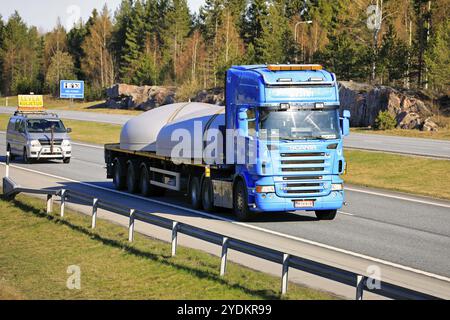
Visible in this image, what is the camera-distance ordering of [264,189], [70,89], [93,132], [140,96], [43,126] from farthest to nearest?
[140,96]
[70,89]
[93,132]
[43,126]
[264,189]

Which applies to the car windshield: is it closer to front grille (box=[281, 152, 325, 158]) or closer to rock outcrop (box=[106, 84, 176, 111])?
front grille (box=[281, 152, 325, 158])

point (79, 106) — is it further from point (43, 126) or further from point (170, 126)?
point (170, 126)

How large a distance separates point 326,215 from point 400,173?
13.2 meters

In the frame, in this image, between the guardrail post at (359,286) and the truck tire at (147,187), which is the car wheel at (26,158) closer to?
the truck tire at (147,187)

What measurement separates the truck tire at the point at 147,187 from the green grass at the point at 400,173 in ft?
26.9

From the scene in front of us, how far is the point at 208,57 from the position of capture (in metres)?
101

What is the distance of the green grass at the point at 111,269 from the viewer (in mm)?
12656

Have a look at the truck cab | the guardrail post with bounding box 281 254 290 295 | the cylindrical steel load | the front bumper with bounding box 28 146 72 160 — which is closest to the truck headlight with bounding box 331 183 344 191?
the truck cab

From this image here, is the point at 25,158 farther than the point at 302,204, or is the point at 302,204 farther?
the point at 25,158

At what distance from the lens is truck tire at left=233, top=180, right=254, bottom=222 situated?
20.5 m

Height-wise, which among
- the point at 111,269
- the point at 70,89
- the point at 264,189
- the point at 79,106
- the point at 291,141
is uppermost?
the point at 291,141

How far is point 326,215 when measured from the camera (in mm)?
21000

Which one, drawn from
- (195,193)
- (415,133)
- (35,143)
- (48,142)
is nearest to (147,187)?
(195,193)
